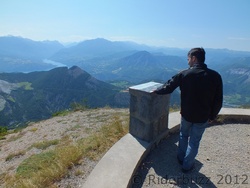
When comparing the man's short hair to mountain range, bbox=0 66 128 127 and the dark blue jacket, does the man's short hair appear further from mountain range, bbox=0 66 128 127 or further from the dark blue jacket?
mountain range, bbox=0 66 128 127

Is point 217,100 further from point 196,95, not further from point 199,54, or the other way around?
point 199,54

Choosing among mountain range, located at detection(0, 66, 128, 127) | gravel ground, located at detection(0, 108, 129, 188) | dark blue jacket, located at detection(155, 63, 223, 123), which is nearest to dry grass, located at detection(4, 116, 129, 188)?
gravel ground, located at detection(0, 108, 129, 188)

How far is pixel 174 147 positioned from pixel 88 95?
477 ft

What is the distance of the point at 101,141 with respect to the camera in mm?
6098

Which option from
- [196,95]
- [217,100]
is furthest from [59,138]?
[217,100]

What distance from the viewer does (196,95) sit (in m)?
4.18

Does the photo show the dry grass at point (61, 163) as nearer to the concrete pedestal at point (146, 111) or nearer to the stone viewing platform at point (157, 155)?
the stone viewing platform at point (157, 155)

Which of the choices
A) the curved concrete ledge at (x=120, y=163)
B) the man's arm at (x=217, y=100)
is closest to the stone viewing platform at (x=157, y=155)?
the curved concrete ledge at (x=120, y=163)

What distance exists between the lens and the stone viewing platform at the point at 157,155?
14.0 ft

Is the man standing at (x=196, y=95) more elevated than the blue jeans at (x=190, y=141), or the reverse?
the man standing at (x=196, y=95)

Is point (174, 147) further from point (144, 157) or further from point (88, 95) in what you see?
point (88, 95)

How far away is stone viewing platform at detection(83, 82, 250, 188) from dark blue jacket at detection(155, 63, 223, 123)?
3.25 feet

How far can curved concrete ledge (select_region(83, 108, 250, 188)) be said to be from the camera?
12.6 ft

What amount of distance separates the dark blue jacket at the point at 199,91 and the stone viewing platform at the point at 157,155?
0.99 meters
